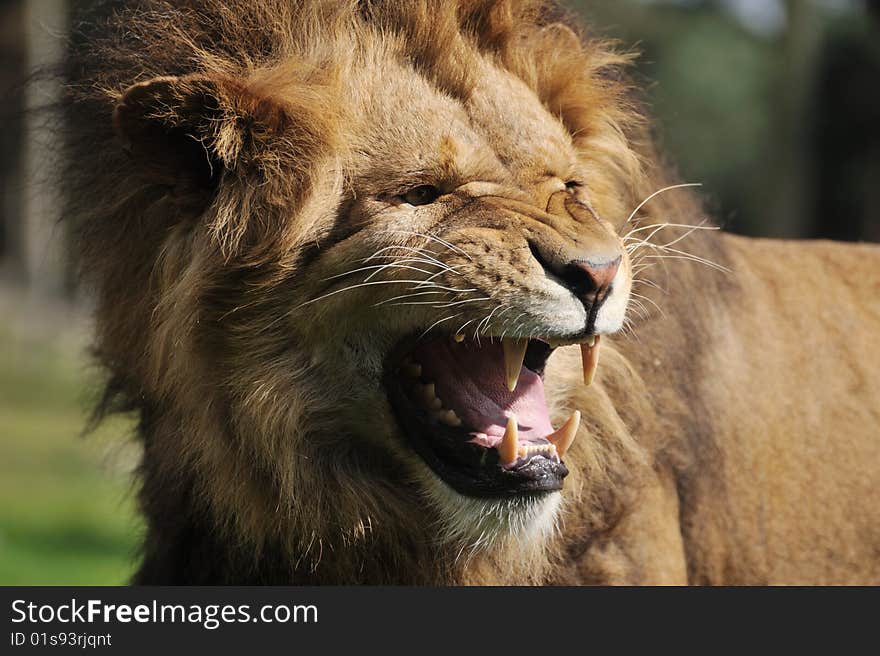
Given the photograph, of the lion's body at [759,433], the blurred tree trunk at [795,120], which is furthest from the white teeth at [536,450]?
the blurred tree trunk at [795,120]

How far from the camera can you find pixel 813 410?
13.9 ft

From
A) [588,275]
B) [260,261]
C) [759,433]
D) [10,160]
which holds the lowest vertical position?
[10,160]

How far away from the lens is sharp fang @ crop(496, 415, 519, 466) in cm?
299

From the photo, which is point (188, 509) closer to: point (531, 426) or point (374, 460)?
point (374, 460)

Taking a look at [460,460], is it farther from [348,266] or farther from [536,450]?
[348,266]

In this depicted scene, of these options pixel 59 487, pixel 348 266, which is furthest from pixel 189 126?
pixel 59 487

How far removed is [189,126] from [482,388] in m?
0.95

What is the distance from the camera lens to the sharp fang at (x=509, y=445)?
9.82 feet

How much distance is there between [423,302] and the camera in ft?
9.97

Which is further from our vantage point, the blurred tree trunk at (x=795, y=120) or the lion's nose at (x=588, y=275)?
the blurred tree trunk at (x=795, y=120)

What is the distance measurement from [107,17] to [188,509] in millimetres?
1415

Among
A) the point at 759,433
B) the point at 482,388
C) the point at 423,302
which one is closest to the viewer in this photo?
the point at 423,302

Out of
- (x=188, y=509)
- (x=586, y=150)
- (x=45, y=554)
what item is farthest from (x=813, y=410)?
(x=45, y=554)

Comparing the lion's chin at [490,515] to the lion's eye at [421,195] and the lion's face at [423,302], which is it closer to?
the lion's face at [423,302]
